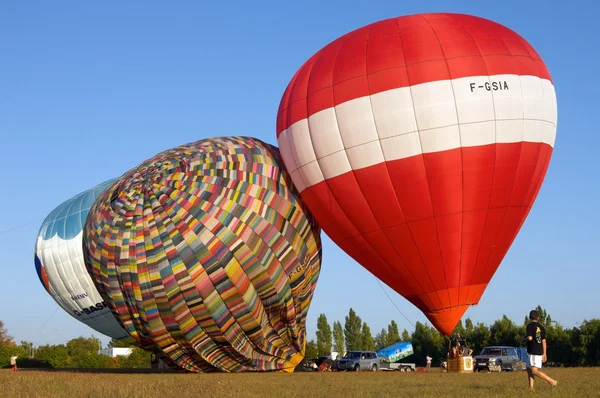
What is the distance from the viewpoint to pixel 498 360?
26.2 meters

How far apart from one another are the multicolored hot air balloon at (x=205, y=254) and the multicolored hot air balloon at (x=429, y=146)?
133 cm

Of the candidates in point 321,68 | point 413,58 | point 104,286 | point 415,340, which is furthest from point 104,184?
point 415,340

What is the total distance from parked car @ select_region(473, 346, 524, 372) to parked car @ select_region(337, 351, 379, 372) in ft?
15.0

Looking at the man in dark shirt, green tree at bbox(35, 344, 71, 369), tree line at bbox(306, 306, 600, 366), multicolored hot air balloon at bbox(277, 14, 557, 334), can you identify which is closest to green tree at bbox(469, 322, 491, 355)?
tree line at bbox(306, 306, 600, 366)

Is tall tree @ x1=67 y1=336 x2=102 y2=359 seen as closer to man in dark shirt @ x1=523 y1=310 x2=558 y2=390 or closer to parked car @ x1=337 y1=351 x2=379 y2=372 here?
parked car @ x1=337 y1=351 x2=379 y2=372

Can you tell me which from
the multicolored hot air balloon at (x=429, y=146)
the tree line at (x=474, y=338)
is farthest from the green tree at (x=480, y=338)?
the multicolored hot air balloon at (x=429, y=146)

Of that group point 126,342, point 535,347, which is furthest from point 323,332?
point 535,347

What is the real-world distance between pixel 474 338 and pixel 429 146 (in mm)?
35882

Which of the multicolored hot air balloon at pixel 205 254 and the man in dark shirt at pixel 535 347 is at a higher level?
the multicolored hot air balloon at pixel 205 254

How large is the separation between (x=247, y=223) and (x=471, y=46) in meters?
6.89

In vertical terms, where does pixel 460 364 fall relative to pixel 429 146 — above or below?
below

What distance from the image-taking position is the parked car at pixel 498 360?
25938mm

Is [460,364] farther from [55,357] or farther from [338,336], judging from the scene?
[338,336]

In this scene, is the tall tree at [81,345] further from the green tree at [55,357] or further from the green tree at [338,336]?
the green tree at [338,336]
